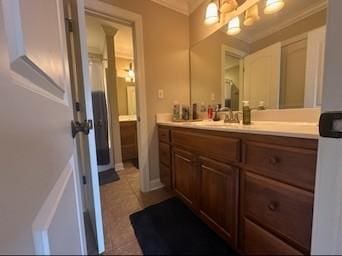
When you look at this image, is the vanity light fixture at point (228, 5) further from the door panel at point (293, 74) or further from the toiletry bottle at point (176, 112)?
the toiletry bottle at point (176, 112)

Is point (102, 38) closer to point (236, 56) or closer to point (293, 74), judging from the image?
point (236, 56)

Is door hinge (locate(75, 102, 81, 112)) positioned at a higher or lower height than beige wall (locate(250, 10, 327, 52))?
lower

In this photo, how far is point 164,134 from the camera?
6.61 feet

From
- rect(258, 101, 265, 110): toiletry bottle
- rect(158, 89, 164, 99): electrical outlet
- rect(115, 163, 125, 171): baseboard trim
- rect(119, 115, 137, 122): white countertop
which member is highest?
rect(158, 89, 164, 99): electrical outlet

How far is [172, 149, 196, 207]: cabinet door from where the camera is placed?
1.51 m

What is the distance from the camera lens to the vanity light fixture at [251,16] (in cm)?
145

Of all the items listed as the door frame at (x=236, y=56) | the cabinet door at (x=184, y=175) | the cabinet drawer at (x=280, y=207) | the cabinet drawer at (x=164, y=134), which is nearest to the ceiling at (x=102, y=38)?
the door frame at (x=236, y=56)

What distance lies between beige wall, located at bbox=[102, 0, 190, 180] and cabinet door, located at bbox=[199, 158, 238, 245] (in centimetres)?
96

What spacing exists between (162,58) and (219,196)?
164 centimetres

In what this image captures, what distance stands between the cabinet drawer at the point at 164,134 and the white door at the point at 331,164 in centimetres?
153

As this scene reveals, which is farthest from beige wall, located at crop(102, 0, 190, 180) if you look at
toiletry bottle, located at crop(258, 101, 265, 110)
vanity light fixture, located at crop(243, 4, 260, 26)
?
toiletry bottle, located at crop(258, 101, 265, 110)

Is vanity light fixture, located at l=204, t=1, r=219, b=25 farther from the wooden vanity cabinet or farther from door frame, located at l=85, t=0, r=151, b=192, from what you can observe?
the wooden vanity cabinet

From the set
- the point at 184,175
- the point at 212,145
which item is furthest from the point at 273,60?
the point at 184,175

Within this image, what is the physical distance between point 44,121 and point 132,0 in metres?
2.06
